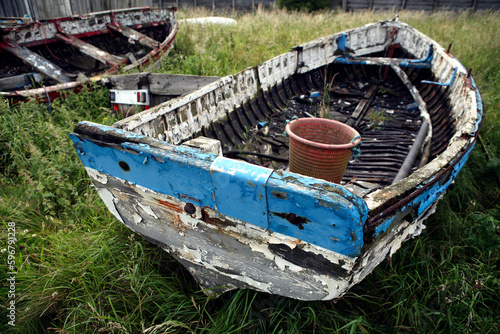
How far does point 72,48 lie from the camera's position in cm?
611

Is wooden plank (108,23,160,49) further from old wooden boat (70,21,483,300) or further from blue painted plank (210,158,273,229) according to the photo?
blue painted plank (210,158,273,229)

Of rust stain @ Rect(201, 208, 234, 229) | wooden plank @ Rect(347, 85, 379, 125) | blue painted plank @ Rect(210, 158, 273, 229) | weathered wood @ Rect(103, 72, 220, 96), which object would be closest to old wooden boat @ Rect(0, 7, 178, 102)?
weathered wood @ Rect(103, 72, 220, 96)

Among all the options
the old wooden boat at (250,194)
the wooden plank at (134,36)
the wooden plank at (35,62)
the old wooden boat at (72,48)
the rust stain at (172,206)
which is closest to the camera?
the old wooden boat at (250,194)

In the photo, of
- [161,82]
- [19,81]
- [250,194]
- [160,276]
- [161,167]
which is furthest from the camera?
[19,81]

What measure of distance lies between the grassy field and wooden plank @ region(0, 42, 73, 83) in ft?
4.91

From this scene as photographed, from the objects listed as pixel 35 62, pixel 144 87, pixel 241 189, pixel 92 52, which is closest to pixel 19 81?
pixel 35 62

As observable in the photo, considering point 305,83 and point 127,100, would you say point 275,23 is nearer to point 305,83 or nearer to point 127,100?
point 305,83

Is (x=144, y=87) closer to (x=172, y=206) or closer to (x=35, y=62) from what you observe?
(x=35, y=62)

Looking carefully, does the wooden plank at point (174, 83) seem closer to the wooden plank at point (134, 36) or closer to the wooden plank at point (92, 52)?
the wooden plank at point (92, 52)

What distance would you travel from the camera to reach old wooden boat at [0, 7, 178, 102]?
180 inches

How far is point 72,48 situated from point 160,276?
5.91m

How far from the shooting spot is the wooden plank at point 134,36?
6109 millimetres

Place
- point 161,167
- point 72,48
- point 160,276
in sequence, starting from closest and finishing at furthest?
point 161,167, point 160,276, point 72,48

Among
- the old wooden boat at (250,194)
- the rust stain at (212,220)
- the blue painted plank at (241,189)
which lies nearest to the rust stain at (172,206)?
the old wooden boat at (250,194)
